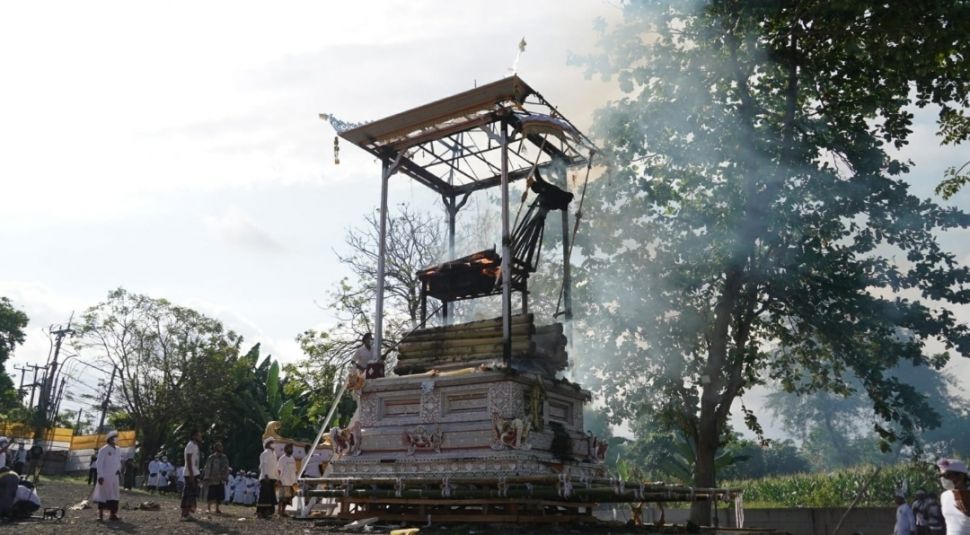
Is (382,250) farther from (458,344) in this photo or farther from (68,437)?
(68,437)

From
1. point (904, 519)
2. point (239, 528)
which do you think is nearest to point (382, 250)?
point (239, 528)

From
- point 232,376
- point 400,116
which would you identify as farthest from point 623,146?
point 232,376

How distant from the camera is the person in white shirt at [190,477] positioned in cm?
1466

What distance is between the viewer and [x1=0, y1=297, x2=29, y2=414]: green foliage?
44.1m

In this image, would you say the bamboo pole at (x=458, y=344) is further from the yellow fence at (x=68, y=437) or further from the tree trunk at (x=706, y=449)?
the yellow fence at (x=68, y=437)

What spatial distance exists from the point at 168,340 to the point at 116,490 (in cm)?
2499

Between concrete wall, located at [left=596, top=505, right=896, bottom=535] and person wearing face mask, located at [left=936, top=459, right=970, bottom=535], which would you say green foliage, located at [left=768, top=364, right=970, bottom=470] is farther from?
person wearing face mask, located at [left=936, top=459, right=970, bottom=535]

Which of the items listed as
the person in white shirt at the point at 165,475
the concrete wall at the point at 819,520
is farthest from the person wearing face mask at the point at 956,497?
the person in white shirt at the point at 165,475

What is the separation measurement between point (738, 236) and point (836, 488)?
15.6 meters

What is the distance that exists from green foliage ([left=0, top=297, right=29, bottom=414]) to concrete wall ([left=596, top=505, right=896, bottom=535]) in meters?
38.1

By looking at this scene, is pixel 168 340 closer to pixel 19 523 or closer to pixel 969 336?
pixel 19 523

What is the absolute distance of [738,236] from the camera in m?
17.1

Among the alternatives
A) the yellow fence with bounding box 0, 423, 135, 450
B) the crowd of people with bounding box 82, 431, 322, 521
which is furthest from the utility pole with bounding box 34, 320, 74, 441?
the crowd of people with bounding box 82, 431, 322, 521

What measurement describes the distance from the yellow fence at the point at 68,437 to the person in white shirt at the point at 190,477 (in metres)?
23.6
